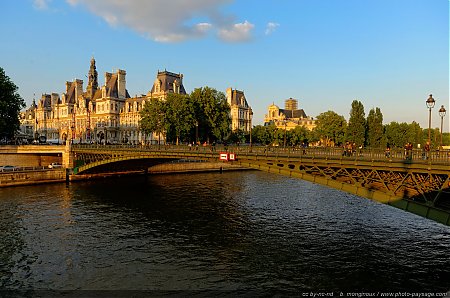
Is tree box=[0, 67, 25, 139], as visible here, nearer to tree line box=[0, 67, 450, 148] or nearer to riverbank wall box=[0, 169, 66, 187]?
tree line box=[0, 67, 450, 148]

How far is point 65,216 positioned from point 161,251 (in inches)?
607

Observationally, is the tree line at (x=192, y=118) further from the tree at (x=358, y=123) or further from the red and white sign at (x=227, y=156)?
the red and white sign at (x=227, y=156)

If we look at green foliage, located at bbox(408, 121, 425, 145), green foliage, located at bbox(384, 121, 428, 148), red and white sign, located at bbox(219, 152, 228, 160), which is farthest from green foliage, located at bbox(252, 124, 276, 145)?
red and white sign, located at bbox(219, 152, 228, 160)

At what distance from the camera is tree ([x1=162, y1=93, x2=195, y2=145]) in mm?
82125

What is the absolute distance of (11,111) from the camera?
81625mm

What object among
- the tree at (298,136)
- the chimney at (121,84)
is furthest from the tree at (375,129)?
the chimney at (121,84)

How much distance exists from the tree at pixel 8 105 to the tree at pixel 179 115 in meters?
34.7

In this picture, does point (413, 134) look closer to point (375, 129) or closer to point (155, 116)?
point (375, 129)

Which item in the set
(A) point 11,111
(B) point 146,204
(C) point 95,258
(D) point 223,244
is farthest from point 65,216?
(A) point 11,111

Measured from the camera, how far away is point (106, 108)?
130m

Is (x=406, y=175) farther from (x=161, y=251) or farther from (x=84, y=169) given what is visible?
(x=84, y=169)

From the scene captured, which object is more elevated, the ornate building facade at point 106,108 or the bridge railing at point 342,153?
the ornate building facade at point 106,108

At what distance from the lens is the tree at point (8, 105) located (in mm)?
77938

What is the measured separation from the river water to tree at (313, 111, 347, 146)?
68.9 m
